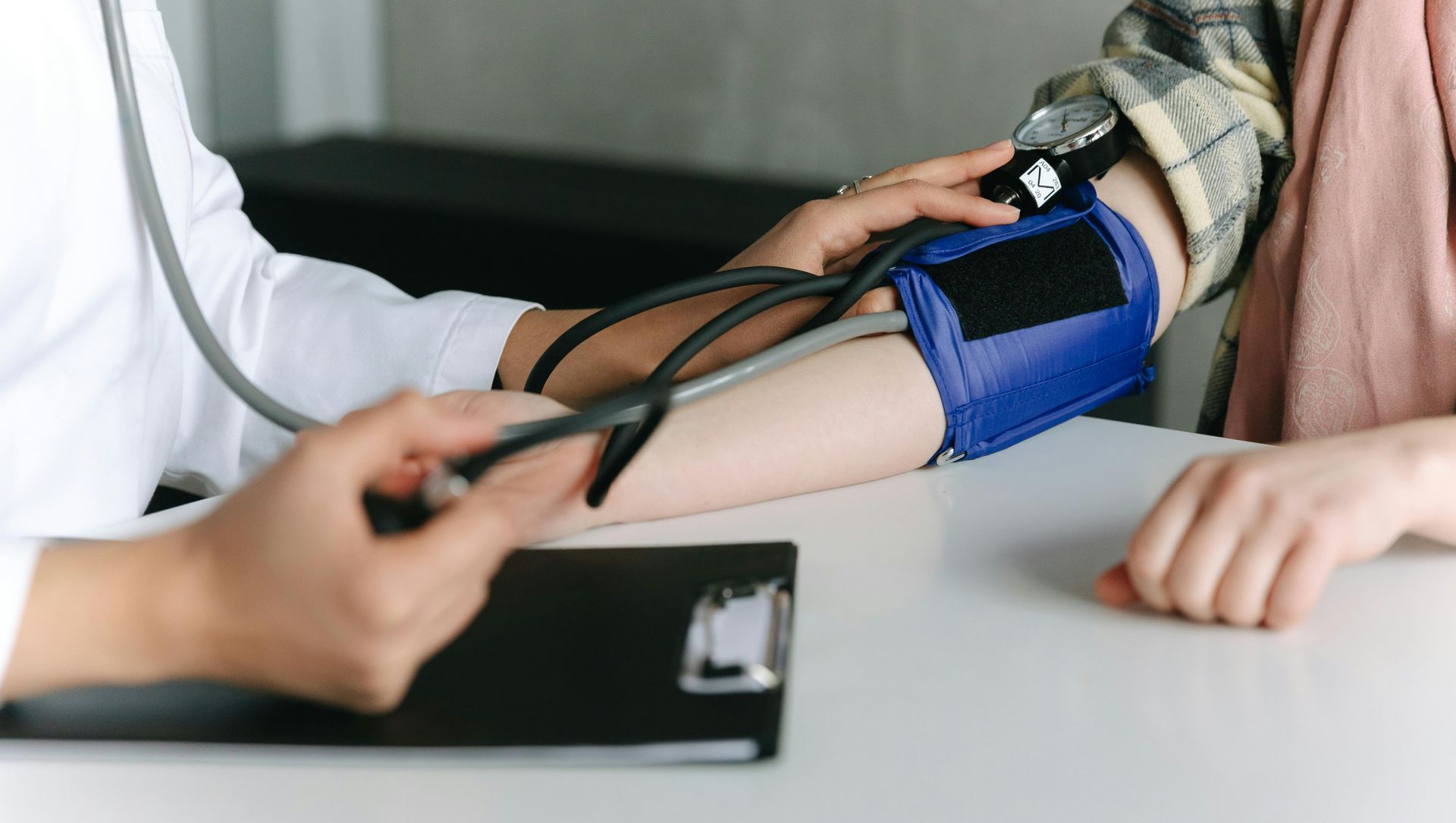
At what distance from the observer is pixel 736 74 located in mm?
2561

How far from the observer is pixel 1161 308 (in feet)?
2.52

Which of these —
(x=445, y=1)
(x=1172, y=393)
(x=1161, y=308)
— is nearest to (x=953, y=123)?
(x=1172, y=393)

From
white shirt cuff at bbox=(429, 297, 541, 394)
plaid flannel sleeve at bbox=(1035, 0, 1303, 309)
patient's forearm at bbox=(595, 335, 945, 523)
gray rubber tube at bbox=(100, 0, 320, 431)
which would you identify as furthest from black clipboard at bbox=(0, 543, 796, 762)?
plaid flannel sleeve at bbox=(1035, 0, 1303, 309)

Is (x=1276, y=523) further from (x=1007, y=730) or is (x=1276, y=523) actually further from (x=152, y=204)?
(x=152, y=204)

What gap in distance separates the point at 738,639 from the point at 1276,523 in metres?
0.22

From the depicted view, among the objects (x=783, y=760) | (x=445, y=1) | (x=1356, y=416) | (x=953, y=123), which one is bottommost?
(x=783, y=760)

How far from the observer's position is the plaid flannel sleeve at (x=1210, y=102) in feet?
2.50

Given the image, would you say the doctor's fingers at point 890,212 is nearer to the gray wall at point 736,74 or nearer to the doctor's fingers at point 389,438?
the doctor's fingers at point 389,438

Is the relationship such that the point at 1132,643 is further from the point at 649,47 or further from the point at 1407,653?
the point at 649,47

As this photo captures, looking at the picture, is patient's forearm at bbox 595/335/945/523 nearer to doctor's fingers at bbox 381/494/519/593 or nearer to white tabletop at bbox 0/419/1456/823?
white tabletop at bbox 0/419/1456/823

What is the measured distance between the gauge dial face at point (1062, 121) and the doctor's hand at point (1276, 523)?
0.31 m

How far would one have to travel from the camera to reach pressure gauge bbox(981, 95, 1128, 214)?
0.72 metres

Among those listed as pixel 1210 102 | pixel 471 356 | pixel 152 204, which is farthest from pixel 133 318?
pixel 1210 102

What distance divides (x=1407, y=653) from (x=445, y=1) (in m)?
2.87
